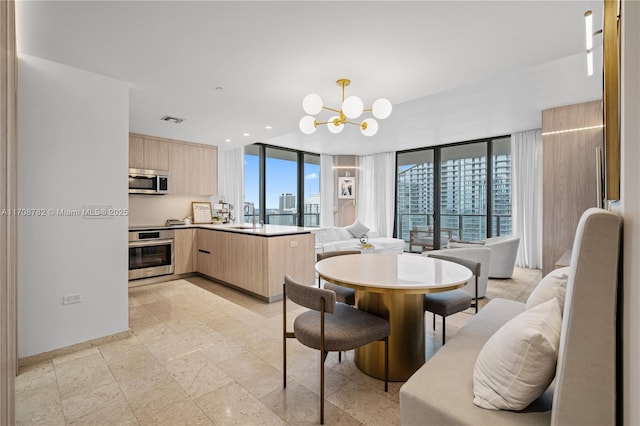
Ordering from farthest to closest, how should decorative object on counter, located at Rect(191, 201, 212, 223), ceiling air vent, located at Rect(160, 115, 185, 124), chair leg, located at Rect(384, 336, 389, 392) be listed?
decorative object on counter, located at Rect(191, 201, 212, 223), ceiling air vent, located at Rect(160, 115, 185, 124), chair leg, located at Rect(384, 336, 389, 392)

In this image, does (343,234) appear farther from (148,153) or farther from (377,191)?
Result: (148,153)

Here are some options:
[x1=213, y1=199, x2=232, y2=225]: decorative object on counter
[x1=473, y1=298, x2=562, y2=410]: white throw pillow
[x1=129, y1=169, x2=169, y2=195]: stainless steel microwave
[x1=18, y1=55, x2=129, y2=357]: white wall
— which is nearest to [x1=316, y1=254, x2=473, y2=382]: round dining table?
[x1=473, y1=298, x2=562, y2=410]: white throw pillow

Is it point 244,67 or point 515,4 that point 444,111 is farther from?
point 244,67

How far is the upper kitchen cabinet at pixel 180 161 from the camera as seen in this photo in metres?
4.91

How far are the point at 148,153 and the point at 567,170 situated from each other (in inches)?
249

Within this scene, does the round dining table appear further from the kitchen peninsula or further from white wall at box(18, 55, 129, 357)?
white wall at box(18, 55, 129, 357)

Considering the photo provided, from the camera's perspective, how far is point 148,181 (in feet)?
16.2

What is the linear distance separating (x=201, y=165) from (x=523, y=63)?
5104mm

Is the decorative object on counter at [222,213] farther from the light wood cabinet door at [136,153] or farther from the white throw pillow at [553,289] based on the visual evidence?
the white throw pillow at [553,289]

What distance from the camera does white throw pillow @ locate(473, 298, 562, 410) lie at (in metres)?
1.00

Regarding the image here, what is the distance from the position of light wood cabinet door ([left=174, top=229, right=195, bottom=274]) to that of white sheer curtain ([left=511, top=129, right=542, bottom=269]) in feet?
20.3

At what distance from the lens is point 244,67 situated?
8.86 ft

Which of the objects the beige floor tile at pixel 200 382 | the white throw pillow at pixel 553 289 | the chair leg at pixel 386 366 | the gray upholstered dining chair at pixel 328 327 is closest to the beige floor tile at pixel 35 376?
the beige floor tile at pixel 200 382

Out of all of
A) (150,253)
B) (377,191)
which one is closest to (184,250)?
(150,253)
